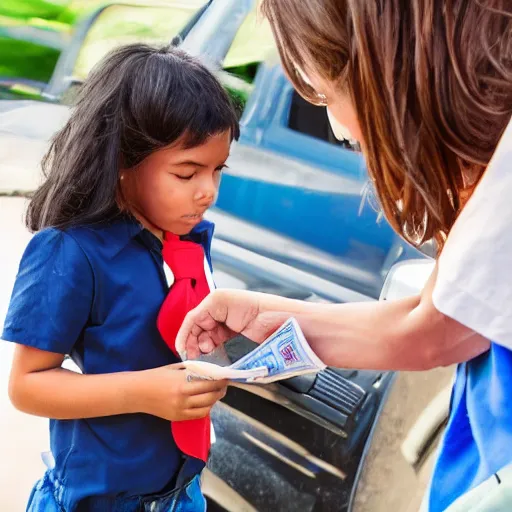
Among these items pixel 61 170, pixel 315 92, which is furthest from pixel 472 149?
pixel 61 170

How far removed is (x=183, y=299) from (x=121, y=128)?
26 cm

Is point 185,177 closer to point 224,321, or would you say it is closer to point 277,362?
point 224,321

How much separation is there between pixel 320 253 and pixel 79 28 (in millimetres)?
1733

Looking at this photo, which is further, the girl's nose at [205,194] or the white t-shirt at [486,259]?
the girl's nose at [205,194]

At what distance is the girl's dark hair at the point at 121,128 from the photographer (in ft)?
3.33

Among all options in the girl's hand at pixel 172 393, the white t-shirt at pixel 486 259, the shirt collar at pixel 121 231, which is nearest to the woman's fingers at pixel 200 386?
the girl's hand at pixel 172 393

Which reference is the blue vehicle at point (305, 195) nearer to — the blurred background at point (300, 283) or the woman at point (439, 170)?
the blurred background at point (300, 283)

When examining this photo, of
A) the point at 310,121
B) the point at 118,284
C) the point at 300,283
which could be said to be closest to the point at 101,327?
the point at 118,284

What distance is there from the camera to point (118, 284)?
1.00 m

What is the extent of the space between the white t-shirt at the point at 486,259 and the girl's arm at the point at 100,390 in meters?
0.47

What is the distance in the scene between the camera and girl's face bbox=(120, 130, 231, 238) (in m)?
1.03

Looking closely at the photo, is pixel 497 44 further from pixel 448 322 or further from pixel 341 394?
pixel 341 394

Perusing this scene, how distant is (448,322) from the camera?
71 centimetres

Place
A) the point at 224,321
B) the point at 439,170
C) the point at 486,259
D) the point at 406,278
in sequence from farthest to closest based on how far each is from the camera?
the point at 406,278 < the point at 224,321 < the point at 439,170 < the point at 486,259
